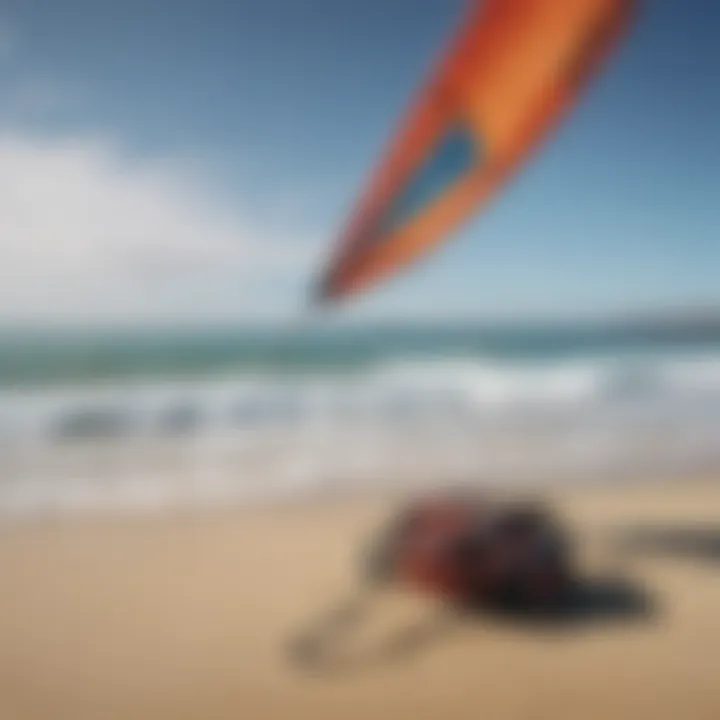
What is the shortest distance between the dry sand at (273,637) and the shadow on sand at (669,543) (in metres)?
0.01

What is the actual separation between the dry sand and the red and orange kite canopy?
364 millimetres

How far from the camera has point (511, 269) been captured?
132 cm

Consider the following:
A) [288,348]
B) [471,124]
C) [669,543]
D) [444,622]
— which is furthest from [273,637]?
[471,124]

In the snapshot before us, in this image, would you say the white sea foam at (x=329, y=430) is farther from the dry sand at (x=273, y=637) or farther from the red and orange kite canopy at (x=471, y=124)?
the red and orange kite canopy at (x=471, y=124)

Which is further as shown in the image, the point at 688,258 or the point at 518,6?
the point at 688,258

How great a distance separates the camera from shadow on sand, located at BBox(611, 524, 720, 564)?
4.52 ft

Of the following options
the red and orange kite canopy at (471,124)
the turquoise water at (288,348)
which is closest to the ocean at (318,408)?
the turquoise water at (288,348)

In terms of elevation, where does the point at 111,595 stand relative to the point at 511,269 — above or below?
below

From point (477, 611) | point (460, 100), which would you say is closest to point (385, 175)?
point (460, 100)

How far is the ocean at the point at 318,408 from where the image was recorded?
4.07ft

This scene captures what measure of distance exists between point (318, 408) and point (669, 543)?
1.81ft

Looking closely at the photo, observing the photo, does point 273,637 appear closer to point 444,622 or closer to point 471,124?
point 444,622

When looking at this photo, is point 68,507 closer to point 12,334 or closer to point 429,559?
point 12,334

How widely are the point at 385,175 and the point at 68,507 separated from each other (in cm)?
61
